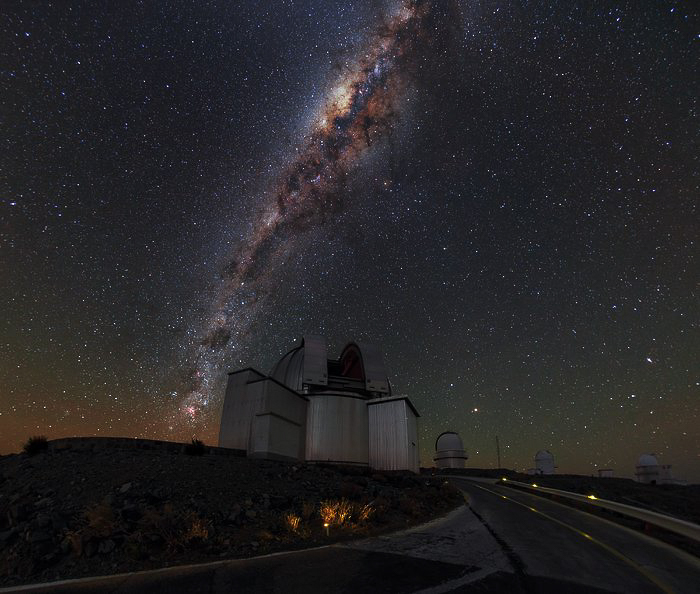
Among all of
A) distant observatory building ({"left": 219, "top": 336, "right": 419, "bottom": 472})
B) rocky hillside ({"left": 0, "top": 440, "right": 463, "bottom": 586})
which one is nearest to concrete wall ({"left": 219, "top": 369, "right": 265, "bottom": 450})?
distant observatory building ({"left": 219, "top": 336, "right": 419, "bottom": 472})

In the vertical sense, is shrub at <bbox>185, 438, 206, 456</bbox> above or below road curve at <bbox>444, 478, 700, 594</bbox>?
above

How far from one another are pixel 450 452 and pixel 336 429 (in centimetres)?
3753

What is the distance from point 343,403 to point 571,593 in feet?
68.2

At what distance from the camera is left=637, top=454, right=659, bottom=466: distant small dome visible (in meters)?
55.5

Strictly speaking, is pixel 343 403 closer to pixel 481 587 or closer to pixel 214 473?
pixel 214 473

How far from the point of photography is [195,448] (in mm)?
14633

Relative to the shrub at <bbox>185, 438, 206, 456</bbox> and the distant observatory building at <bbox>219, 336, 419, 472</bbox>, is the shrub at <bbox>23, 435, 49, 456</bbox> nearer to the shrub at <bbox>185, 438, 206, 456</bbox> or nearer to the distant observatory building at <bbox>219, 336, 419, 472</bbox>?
the shrub at <bbox>185, 438, 206, 456</bbox>

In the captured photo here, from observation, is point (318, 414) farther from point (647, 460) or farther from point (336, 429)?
point (647, 460)

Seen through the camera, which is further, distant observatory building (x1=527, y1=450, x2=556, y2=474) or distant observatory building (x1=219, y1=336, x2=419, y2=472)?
distant observatory building (x1=527, y1=450, x2=556, y2=474)

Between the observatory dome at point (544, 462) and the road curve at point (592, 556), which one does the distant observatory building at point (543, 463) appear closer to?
the observatory dome at point (544, 462)

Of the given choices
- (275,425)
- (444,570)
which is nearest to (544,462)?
(275,425)

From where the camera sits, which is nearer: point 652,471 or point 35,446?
point 35,446

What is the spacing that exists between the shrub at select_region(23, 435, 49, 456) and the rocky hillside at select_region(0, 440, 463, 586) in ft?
0.64

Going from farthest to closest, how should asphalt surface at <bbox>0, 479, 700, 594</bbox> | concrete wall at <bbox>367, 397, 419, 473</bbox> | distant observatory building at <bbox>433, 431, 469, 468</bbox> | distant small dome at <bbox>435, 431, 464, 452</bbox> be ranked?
1. distant small dome at <bbox>435, 431, 464, 452</bbox>
2. distant observatory building at <bbox>433, 431, 469, 468</bbox>
3. concrete wall at <bbox>367, 397, 419, 473</bbox>
4. asphalt surface at <bbox>0, 479, 700, 594</bbox>
